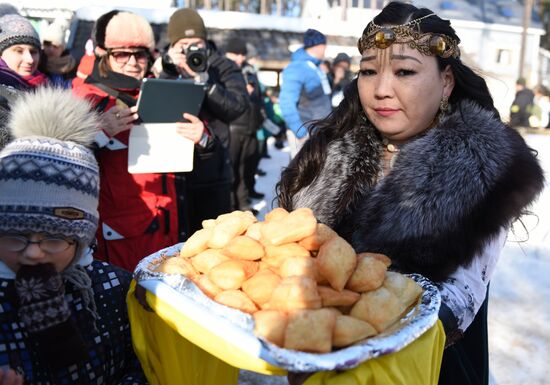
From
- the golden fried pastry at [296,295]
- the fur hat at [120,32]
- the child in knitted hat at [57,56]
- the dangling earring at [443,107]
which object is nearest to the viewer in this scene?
the golden fried pastry at [296,295]

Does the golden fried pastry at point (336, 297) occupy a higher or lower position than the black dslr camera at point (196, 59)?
lower

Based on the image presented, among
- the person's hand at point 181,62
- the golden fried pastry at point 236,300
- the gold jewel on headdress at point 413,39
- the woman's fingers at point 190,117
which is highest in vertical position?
the gold jewel on headdress at point 413,39

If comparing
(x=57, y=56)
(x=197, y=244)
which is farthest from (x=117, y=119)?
(x=57, y=56)

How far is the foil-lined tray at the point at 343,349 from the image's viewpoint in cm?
101

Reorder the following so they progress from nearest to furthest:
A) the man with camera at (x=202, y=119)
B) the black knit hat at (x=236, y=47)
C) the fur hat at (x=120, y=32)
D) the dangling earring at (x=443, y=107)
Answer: the dangling earring at (x=443, y=107) → the fur hat at (x=120, y=32) → the man with camera at (x=202, y=119) → the black knit hat at (x=236, y=47)

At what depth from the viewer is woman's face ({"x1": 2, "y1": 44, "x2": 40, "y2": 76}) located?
3.43 m

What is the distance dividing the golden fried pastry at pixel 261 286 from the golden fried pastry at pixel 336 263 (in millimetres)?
108

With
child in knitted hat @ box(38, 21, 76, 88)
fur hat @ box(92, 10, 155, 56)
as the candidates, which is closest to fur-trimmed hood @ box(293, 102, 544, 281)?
fur hat @ box(92, 10, 155, 56)

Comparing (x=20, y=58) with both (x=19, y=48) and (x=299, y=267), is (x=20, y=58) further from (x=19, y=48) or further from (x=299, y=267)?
(x=299, y=267)

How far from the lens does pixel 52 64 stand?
16.1 feet

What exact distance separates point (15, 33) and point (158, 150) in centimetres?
157

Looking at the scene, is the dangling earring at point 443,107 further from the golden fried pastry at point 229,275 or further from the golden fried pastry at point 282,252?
the golden fried pastry at point 229,275

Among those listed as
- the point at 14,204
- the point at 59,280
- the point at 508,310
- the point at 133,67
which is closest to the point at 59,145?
the point at 14,204

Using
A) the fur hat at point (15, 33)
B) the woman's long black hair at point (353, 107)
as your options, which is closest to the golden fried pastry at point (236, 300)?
the woman's long black hair at point (353, 107)
